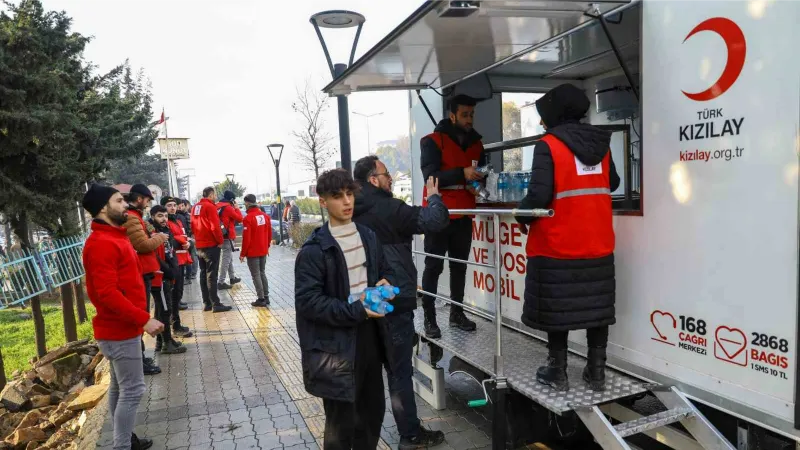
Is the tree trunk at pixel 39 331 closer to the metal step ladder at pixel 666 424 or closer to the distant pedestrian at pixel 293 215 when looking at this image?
the metal step ladder at pixel 666 424

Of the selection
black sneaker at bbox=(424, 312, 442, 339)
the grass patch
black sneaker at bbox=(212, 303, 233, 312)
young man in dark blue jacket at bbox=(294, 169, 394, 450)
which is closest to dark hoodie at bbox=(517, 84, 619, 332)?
young man in dark blue jacket at bbox=(294, 169, 394, 450)

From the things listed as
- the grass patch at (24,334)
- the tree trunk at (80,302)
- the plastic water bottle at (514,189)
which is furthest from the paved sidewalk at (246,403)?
the tree trunk at (80,302)

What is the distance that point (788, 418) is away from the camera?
7.17 ft

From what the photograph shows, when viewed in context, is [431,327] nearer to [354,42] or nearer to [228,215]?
[354,42]

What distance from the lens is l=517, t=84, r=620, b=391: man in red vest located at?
281 cm

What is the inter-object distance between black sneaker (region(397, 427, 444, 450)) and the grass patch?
7.14 metres

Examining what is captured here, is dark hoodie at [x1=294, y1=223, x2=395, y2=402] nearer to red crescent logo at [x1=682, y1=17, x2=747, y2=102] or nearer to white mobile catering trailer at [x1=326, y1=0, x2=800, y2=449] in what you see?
white mobile catering trailer at [x1=326, y1=0, x2=800, y2=449]

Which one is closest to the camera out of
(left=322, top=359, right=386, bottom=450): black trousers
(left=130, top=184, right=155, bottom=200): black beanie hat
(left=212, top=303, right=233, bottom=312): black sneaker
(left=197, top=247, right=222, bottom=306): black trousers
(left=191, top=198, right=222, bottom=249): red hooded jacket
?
(left=322, top=359, right=386, bottom=450): black trousers

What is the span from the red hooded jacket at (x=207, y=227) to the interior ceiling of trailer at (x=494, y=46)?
3.97m

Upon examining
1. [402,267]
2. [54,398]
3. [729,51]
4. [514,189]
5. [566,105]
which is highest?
[729,51]

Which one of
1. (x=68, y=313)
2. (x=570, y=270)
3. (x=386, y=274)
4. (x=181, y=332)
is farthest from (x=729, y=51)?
(x=68, y=313)

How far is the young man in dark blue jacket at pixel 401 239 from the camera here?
10.8 ft

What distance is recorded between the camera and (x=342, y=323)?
2.44 m

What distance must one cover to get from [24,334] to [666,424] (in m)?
12.3
